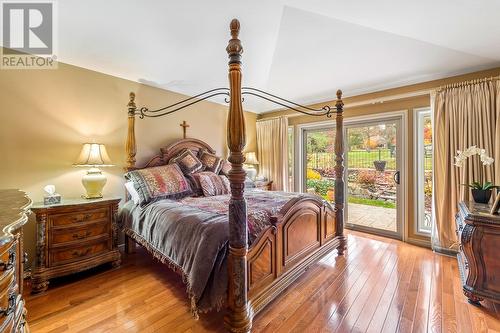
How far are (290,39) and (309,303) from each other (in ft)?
10.1

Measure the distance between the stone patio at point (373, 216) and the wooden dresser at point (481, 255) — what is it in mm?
1728

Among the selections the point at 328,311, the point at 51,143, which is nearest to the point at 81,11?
the point at 51,143

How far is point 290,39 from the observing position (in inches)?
A: 117

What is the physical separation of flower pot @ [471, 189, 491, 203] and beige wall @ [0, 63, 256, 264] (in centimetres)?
413

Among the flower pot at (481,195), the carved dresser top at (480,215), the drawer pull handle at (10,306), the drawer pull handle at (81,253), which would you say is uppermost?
the flower pot at (481,195)

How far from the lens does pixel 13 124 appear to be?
2352mm

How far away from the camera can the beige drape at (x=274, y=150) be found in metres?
4.73

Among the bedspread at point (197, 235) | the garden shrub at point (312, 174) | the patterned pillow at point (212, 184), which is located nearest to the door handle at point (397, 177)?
the garden shrub at point (312, 174)

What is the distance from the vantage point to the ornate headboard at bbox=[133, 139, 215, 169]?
3.39 m

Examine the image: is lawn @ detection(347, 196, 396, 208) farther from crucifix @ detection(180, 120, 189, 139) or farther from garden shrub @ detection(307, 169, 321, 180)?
crucifix @ detection(180, 120, 189, 139)

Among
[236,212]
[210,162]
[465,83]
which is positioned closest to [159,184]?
[210,162]

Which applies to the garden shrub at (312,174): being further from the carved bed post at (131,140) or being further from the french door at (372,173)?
the carved bed post at (131,140)

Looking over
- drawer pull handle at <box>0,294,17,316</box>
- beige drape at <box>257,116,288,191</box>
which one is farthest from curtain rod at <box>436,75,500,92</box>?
drawer pull handle at <box>0,294,17,316</box>

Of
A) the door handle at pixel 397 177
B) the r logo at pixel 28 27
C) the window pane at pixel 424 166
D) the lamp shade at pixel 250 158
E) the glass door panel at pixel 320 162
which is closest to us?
the r logo at pixel 28 27
